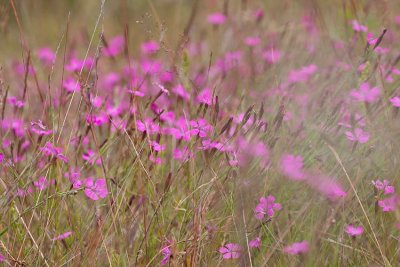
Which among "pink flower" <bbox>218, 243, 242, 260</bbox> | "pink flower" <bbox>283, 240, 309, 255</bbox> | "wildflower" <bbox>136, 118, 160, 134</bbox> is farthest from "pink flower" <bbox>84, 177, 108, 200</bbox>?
"pink flower" <bbox>283, 240, 309, 255</bbox>

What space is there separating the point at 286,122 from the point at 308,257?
624 millimetres

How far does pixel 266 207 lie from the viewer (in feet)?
5.49

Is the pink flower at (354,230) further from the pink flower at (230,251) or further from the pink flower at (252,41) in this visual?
the pink flower at (252,41)

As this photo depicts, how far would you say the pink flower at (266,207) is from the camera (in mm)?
1645

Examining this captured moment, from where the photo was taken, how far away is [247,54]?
110 inches

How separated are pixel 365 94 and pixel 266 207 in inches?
19.0

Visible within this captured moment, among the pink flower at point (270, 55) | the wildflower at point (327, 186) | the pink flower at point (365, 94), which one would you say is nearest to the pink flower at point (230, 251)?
the wildflower at point (327, 186)

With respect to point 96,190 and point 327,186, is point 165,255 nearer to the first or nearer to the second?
point 96,190

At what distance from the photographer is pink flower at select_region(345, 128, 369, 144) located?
1.77m

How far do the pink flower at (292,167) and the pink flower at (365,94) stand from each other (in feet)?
0.89

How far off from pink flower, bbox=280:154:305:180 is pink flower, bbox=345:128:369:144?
4.8 inches

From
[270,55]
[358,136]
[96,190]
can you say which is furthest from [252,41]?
[96,190]

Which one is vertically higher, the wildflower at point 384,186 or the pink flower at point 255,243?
the wildflower at point 384,186

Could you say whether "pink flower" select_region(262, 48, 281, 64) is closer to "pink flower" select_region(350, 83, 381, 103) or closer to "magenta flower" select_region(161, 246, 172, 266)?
A: "pink flower" select_region(350, 83, 381, 103)
